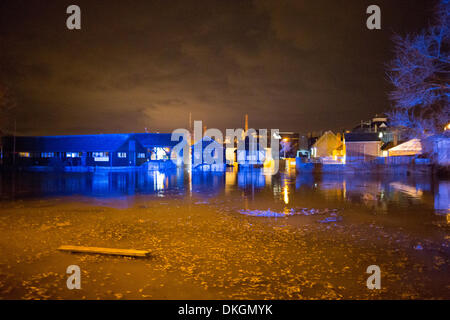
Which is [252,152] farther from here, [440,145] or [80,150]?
[440,145]

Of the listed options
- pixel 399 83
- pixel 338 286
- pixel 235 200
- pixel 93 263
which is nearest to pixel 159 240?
pixel 93 263

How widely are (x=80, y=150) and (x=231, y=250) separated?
160 feet

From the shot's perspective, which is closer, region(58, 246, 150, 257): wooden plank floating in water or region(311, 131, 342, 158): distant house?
region(58, 246, 150, 257): wooden plank floating in water

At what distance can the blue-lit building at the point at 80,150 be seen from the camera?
163 feet

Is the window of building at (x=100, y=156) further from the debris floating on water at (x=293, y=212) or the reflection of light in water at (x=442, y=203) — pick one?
the reflection of light in water at (x=442, y=203)

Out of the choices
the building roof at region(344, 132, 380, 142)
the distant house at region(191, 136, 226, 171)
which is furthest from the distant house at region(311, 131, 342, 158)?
the distant house at region(191, 136, 226, 171)

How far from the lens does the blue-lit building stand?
49.7m

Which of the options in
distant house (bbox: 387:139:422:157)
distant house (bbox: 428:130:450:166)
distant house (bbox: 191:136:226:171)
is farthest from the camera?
distant house (bbox: 191:136:226:171)

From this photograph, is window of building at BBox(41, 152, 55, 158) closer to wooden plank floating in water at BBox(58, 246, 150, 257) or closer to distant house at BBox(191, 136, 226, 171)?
distant house at BBox(191, 136, 226, 171)

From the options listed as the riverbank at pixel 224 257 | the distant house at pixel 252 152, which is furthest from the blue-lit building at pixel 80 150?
the riverbank at pixel 224 257

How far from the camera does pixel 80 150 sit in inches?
1964

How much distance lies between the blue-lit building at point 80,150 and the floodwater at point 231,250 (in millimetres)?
37714

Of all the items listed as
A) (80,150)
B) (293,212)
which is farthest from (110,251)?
(80,150)

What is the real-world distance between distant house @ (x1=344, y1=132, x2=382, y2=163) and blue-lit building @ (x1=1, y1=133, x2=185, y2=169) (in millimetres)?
34131
